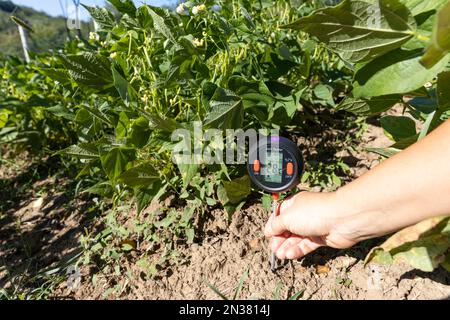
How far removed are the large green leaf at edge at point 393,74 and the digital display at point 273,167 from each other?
301 millimetres

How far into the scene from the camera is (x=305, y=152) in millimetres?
1447

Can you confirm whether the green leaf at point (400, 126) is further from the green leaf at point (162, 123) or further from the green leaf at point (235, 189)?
the green leaf at point (162, 123)

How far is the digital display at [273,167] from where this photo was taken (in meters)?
0.95

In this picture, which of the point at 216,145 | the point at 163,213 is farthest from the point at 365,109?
the point at 163,213

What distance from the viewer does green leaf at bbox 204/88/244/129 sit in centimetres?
89

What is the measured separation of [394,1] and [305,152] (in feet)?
3.02

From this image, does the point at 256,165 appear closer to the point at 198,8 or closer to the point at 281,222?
the point at 281,222

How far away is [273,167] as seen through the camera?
960 millimetres

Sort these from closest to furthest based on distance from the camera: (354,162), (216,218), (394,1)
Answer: (394,1)
(216,218)
(354,162)

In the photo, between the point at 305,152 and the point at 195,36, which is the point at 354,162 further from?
the point at 195,36

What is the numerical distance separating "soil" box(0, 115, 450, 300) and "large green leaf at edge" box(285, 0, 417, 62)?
54cm

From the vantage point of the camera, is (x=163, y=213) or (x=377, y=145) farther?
(x=377, y=145)

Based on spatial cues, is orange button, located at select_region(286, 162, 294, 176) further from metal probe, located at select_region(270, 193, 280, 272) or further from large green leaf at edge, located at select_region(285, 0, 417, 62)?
large green leaf at edge, located at select_region(285, 0, 417, 62)

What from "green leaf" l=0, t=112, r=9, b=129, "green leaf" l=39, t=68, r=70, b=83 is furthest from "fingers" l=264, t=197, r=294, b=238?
"green leaf" l=0, t=112, r=9, b=129
